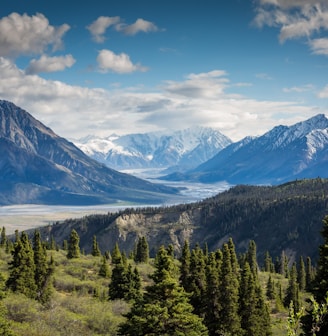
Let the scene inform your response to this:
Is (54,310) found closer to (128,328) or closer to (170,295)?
(128,328)

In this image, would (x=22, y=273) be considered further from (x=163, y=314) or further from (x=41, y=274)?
(x=163, y=314)

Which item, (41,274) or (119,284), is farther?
(119,284)

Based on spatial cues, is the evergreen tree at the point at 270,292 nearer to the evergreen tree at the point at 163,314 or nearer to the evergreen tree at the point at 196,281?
the evergreen tree at the point at 196,281


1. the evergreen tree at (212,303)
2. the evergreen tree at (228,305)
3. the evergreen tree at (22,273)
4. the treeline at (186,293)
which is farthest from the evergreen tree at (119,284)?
the evergreen tree at (228,305)

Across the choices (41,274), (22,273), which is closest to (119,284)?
(41,274)

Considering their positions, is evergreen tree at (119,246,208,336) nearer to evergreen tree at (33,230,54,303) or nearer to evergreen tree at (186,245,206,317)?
evergreen tree at (186,245,206,317)
